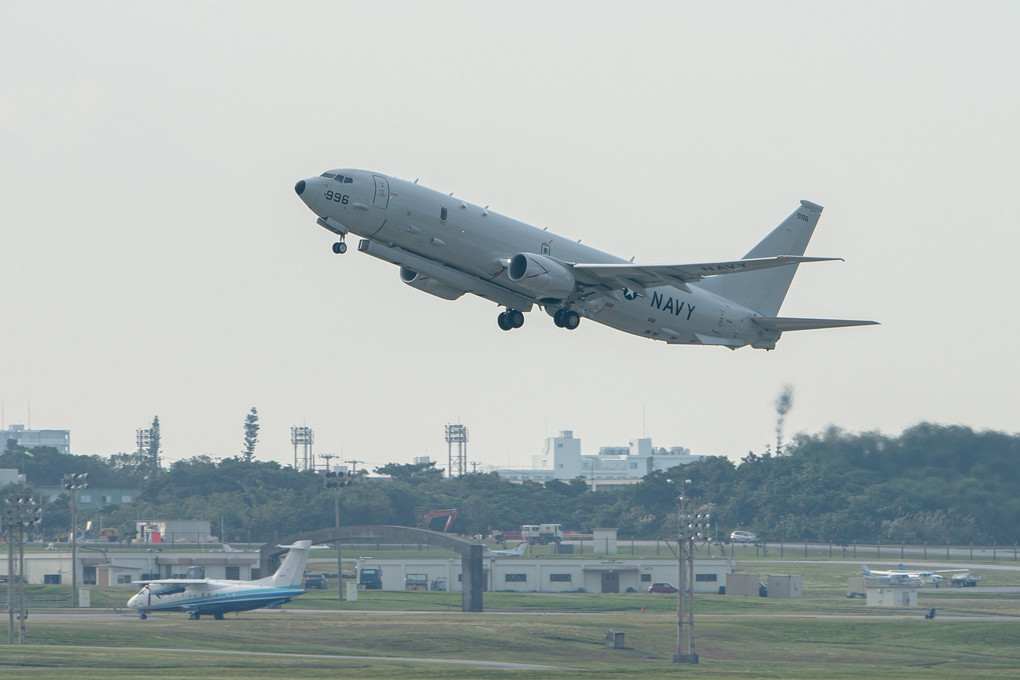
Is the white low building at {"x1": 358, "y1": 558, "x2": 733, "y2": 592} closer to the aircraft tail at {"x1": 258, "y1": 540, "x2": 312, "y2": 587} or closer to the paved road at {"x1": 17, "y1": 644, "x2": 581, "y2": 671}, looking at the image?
the aircraft tail at {"x1": 258, "y1": 540, "x2": 312, "y2": 587}

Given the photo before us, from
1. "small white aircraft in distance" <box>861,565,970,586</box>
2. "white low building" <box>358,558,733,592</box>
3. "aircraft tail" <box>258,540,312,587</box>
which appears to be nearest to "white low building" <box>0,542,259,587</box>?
"white low building" <box>358,558,733,592</box>

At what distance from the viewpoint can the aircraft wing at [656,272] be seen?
52.6 m

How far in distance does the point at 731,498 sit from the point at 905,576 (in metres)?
50.6

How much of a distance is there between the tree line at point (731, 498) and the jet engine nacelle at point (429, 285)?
70.9 m

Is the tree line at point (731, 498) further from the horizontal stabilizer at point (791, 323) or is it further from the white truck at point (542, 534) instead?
the horizontal stabilizer at point (791, 323)

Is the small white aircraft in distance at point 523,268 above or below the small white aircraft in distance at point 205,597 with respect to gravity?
above

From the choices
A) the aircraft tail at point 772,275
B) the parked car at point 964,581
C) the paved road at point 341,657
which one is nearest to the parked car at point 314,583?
the paved road at point 341,657

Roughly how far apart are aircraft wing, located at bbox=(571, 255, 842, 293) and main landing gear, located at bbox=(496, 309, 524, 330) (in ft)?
13.0

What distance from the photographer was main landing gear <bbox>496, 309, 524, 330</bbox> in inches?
2266

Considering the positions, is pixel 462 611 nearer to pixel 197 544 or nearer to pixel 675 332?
pixel 675 332

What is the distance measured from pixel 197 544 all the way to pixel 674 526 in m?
57.8

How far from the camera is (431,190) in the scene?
51969 millimetres

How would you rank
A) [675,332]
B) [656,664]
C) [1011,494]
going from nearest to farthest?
[675,332] → [656,664] → [1011,494]

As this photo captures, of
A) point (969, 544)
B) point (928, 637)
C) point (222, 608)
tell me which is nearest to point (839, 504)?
point (969, 544)
